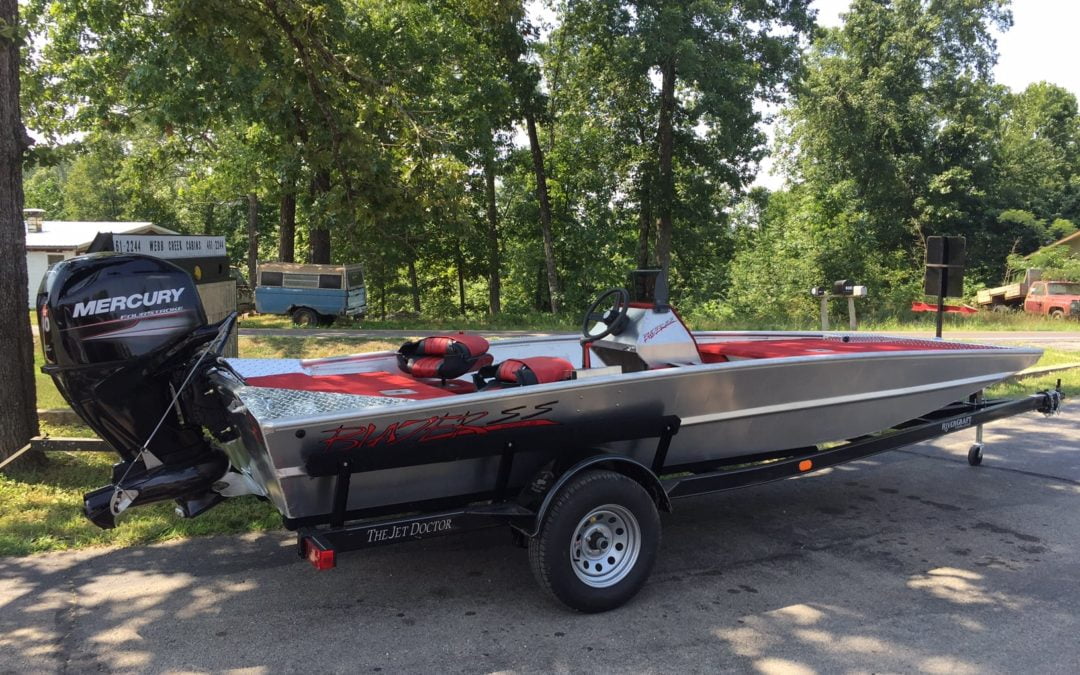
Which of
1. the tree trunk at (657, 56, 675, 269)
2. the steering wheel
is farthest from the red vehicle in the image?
the steering wheel

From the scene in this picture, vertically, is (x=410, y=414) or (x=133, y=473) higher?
(x=410, y=414)

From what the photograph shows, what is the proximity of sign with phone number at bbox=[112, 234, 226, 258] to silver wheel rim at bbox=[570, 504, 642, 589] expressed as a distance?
3.91 meters

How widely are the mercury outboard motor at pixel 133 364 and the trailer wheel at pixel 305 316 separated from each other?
70.5 ft

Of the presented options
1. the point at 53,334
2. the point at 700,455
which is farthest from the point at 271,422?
the point at 700,455

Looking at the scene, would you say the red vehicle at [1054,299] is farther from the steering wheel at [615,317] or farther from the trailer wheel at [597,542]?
the trailer wheel at [597,542]

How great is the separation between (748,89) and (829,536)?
19700mm

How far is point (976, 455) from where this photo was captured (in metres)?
6.46

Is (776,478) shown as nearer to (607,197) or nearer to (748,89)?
(748,89)

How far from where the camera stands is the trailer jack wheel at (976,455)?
21.1 ft

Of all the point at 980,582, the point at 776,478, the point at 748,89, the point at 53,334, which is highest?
the point at 748,89

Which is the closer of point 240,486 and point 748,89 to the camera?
point 240,486

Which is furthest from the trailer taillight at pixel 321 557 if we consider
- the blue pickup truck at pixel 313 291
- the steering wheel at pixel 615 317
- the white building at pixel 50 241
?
the white building at pixel 50 241

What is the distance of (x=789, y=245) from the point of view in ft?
109

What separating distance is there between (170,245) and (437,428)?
14.4ft
